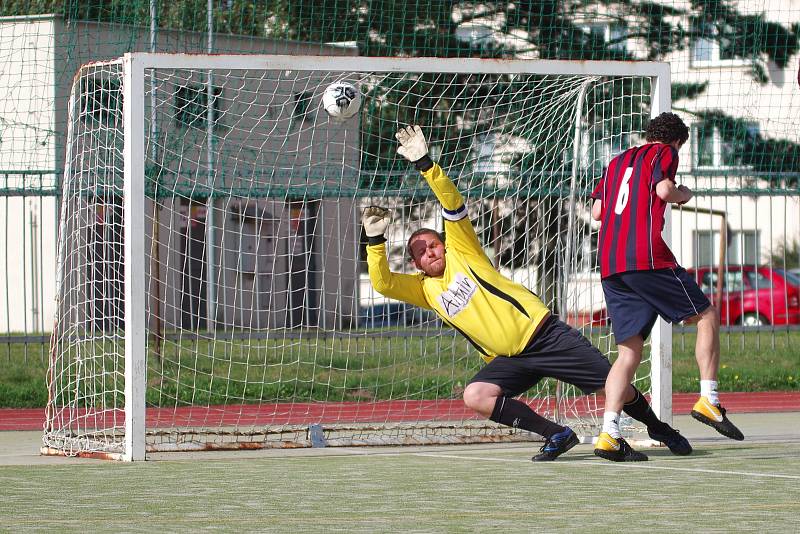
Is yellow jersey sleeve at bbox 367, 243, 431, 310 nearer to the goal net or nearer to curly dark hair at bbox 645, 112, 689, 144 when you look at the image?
the goal net

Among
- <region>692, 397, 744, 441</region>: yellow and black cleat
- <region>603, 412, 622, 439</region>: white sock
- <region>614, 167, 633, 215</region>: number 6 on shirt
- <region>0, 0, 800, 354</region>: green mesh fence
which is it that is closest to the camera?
<region>692, 397, 744, 441</region>: yellow and black cleat

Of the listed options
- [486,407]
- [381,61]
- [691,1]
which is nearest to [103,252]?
[381,61]

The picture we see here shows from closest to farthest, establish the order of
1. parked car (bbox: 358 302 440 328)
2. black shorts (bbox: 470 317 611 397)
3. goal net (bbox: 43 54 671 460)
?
1. black shorts (bbox: 470 317 611 397)
2. goal net (bbox: 43 54 671 460)
3. parked car (bbox: 358 302 440 328)

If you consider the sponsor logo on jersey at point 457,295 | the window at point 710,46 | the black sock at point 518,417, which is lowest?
the black sock at point 518,417

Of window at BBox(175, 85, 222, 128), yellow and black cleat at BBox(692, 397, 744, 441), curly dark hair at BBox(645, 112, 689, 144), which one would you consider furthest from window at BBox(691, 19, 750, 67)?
yellow and black cleat at BBox(692, 397, 744, 441)

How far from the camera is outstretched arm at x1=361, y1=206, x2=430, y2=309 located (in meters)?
7.87

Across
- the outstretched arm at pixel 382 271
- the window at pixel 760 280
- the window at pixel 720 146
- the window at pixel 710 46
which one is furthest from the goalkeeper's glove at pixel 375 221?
the window at pixel 760 280

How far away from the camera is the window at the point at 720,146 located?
1581 cm

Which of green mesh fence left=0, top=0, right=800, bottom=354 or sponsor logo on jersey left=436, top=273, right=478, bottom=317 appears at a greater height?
green mesh fence left=0, top=0, right=800, bottom=354

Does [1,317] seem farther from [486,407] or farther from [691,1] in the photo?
[486,407]

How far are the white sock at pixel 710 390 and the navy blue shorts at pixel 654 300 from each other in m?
0.37

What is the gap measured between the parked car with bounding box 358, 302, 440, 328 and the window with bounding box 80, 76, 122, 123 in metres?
3.26

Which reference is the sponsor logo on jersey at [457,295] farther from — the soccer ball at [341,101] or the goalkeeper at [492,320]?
the soccer ball at [341,101]

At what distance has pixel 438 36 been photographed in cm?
1561
